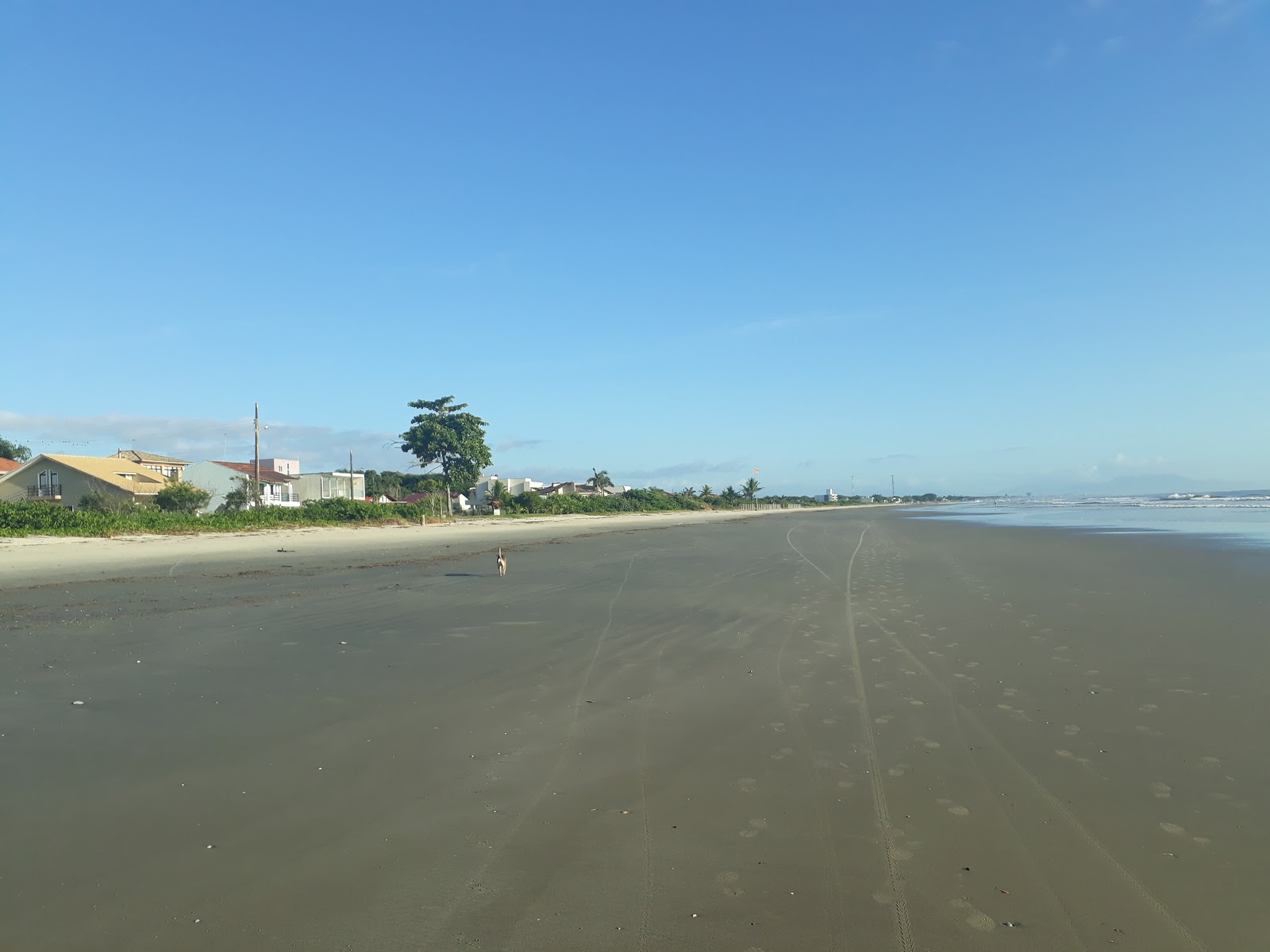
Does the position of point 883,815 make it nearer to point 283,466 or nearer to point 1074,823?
point 1074,823

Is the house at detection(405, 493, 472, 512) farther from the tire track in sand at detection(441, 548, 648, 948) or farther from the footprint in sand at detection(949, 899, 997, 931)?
the footprint in sand at detection(949, 899, 997, 931)

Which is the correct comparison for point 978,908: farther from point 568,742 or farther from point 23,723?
point 23,723

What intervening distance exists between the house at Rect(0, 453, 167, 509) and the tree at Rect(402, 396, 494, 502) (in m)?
28.1

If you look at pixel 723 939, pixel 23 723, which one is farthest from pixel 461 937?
pixel 23 723

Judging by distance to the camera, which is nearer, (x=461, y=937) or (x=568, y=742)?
(x=461, y=937)

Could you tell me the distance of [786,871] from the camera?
11.7 feet

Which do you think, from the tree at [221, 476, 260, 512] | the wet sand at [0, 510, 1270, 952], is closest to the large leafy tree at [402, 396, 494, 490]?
the tree at [221, 476, 260, 512]

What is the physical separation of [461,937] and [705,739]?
2739 millimetres

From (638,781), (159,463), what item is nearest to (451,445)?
(159,463)

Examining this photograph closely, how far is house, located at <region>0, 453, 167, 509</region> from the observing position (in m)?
48.2

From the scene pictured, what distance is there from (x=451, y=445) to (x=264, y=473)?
17718 mm

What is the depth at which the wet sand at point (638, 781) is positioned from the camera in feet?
10.4

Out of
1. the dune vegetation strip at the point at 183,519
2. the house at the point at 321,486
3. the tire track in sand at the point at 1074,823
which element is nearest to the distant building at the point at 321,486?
the house at the point at 321,486

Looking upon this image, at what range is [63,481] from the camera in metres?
49.0
